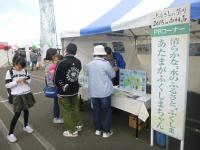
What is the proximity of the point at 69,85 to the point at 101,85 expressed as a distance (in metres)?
0.53

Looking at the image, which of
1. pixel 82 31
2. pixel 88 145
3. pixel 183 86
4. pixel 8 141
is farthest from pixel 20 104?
pixel 183 86

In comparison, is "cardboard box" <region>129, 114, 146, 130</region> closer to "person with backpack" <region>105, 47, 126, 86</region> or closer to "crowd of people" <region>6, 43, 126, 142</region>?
"crowd of people" <region>6, 43, 126, 142</region>

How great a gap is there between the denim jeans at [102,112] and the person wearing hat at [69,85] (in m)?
0.37

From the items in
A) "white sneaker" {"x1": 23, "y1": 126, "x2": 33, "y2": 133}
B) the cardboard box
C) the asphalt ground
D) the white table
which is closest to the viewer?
the white table

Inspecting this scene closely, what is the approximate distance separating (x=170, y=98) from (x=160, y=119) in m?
0.38

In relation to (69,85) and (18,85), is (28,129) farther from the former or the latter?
(69,85)

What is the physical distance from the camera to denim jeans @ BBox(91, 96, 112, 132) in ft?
12.6

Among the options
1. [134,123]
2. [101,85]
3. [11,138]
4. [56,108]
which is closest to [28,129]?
[11,138]

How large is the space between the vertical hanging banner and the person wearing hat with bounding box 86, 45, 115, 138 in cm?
78

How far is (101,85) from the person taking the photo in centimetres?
371

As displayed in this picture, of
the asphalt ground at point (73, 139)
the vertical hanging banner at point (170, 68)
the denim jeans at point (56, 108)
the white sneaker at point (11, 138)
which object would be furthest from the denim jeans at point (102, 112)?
the white sneaker at point (11, 138)

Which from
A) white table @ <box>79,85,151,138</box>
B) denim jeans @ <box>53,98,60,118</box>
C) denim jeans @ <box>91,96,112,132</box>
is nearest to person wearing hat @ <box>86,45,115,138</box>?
denim jeans @ <box>91,96,112,132</box>

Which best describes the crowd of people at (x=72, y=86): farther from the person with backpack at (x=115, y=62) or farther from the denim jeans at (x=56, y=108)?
the person with backpack at (x=115, y=62)

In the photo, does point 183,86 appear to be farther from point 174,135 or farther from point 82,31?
point 82,31
